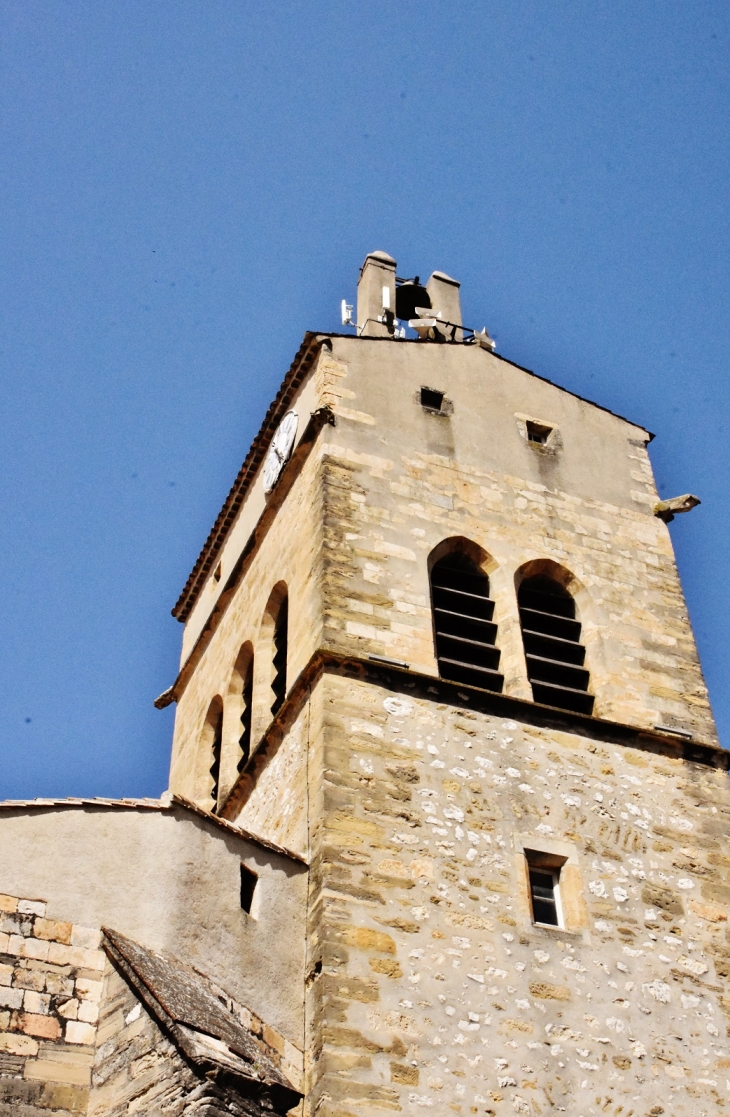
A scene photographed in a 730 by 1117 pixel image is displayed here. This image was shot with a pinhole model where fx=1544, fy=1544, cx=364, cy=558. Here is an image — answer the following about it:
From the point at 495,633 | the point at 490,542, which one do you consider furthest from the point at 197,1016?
the point at 490,542

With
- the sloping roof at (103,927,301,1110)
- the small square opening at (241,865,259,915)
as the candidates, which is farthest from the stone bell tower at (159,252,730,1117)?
the sloping roof at (103,927,301,1110)

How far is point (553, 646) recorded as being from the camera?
44.7ft

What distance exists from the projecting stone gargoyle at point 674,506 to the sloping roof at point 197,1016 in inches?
295

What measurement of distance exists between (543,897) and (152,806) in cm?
308

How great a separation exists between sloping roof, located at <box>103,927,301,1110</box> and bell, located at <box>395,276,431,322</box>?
10131 millimetres

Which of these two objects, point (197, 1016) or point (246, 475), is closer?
point (197, 1016)

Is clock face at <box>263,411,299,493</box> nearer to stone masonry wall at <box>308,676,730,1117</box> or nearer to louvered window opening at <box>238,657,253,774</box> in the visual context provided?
louvered window opening at <box>238,657,253,774</box>

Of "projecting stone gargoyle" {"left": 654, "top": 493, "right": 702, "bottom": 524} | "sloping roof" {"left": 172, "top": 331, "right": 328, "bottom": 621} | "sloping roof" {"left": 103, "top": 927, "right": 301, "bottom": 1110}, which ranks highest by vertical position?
"sloping roof" {"left": 172, "top": 331, "right": 328, "bottom": 621}

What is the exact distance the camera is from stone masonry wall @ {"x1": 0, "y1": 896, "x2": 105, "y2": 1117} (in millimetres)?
8531

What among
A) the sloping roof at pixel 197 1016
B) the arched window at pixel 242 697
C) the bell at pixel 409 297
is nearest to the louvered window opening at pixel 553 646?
the arched window at pixel 242 697

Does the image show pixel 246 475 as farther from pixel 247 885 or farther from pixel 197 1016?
pixel 197 1016

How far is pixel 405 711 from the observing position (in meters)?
11.9

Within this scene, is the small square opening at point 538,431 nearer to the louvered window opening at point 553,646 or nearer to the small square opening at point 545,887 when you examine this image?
the louvered window opening at point 553,646

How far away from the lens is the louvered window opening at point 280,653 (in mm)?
14281
